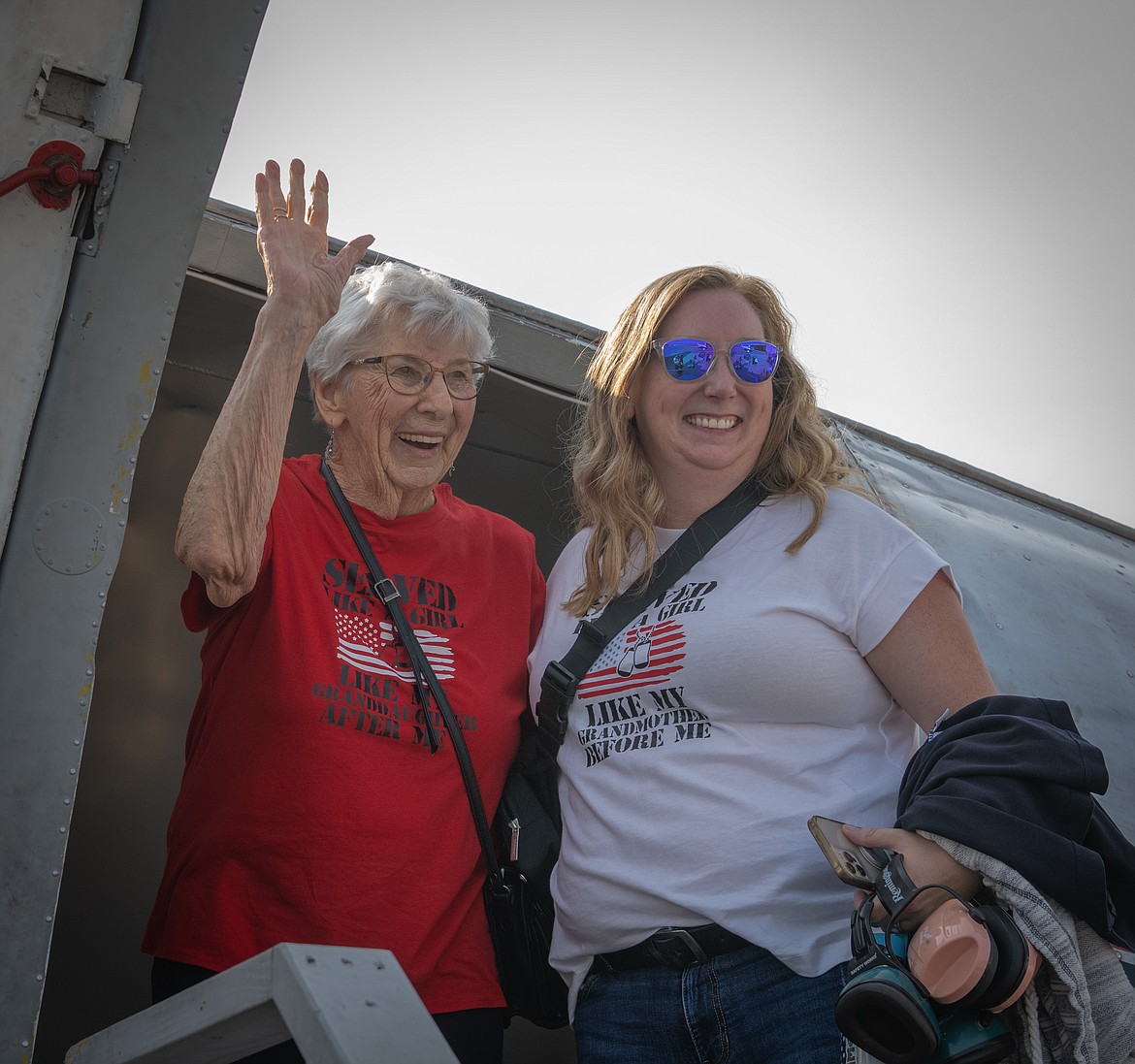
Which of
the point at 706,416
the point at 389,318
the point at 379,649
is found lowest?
the point at 379,649

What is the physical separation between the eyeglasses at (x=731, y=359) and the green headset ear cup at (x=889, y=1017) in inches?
58.3

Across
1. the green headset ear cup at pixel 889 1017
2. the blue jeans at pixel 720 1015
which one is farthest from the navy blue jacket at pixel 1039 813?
the blue jeans at pixel 720 1015

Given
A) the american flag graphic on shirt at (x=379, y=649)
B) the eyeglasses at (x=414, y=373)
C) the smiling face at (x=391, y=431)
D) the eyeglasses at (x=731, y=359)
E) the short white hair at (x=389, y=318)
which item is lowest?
the american flag graphic on shirt at (x=379, y=649)

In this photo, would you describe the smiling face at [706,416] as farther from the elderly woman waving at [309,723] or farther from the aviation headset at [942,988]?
the aviation headset at [942,988]

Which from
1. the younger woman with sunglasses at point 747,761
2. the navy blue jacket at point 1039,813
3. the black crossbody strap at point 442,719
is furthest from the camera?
the black crossbody strap at point 442,719

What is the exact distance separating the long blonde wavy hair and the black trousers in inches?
36.9

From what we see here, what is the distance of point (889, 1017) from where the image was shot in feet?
5.19

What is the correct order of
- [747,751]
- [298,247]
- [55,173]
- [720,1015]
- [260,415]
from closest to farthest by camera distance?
[55,173] → [720,1015] → [747,751] → [260,415] → [298,247]

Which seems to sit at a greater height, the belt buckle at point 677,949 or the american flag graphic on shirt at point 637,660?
the american flag graphic on shirt at point 637,660

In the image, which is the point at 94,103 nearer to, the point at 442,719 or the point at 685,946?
the point at 442,719

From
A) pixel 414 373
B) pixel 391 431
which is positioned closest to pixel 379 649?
pixel 391 431

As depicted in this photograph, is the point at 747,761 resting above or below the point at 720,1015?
above

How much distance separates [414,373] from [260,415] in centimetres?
75

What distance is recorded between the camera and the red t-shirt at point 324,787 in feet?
7.27
